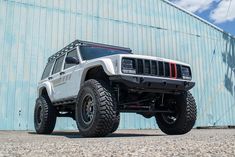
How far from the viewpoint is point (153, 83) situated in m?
5.18

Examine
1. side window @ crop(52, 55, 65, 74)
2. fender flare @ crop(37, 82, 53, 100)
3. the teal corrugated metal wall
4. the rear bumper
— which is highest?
the teal corrugated metal wall

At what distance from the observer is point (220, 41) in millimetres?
16656

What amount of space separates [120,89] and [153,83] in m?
0.60

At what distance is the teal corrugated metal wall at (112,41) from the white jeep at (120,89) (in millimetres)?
4603

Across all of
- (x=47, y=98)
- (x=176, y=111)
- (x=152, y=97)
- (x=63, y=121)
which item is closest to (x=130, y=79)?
(x=152, y=97)

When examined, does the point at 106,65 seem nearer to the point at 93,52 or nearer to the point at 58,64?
the point at 93,52

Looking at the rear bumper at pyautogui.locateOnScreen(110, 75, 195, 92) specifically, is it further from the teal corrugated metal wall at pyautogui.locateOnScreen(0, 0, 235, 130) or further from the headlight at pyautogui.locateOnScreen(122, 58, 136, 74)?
the teal corrugated metal wall at pyautogui.locateOnScreen(0, 0, 235, 130)

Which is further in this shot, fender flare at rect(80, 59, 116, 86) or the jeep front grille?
the jeep front grille

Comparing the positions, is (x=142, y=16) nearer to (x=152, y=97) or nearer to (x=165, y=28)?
(x=165, y=28)

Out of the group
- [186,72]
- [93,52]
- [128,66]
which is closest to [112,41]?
[93,52]

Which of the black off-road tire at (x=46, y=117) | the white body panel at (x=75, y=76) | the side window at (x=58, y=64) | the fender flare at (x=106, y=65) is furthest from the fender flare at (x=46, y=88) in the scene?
the fender flare at (x=106, y=65)

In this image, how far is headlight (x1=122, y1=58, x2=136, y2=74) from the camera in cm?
504

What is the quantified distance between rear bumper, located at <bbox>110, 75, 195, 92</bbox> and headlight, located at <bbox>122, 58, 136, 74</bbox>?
0.12 meters

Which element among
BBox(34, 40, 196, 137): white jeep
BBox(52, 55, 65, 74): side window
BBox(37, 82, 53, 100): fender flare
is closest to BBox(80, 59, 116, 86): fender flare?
BBox(34, 40, 196, 137): white jeep
